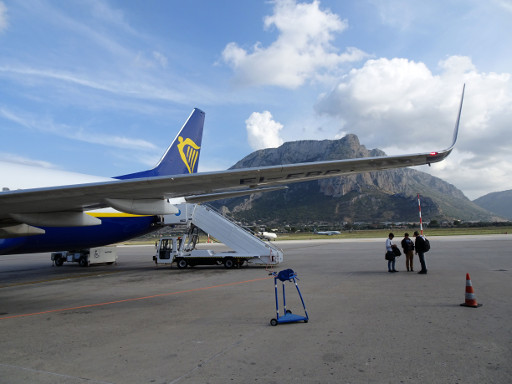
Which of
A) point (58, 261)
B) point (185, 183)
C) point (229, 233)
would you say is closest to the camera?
point (185, 183)

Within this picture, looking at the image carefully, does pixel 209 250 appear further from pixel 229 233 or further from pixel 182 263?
pixel 182 263

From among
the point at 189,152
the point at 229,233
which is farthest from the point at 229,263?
the point at 189,152

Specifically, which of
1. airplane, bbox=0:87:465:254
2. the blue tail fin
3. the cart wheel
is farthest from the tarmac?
the cart wheel

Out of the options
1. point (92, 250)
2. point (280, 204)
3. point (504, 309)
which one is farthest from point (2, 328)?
point (280, 204)

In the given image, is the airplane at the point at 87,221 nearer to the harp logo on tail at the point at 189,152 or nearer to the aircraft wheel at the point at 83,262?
the harp logo on tail at the point at 189,152

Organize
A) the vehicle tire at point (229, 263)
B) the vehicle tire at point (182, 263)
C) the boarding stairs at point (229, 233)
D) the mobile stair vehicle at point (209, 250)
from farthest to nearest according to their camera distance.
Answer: the vehicle tire at point (182, 263)
the vehicle tire at point (229, 263)
the mobile stair vehicle at point (209, 250)
the boarding stairs at point (229, 233)

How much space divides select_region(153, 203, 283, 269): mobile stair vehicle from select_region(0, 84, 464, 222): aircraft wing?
10.5 meters

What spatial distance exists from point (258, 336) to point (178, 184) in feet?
12.1

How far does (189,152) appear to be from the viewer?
19828mm

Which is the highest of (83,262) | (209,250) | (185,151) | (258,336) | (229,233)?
(185,151)

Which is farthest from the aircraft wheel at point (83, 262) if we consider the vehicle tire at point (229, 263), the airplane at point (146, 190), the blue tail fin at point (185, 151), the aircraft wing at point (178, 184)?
the aircraft wing at point (178, 184)

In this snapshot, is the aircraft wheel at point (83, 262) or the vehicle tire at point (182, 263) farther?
the aircraft wheel at point (83, 262)

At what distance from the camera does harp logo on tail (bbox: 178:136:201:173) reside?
1925cm

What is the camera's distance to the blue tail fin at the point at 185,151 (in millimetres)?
18328
